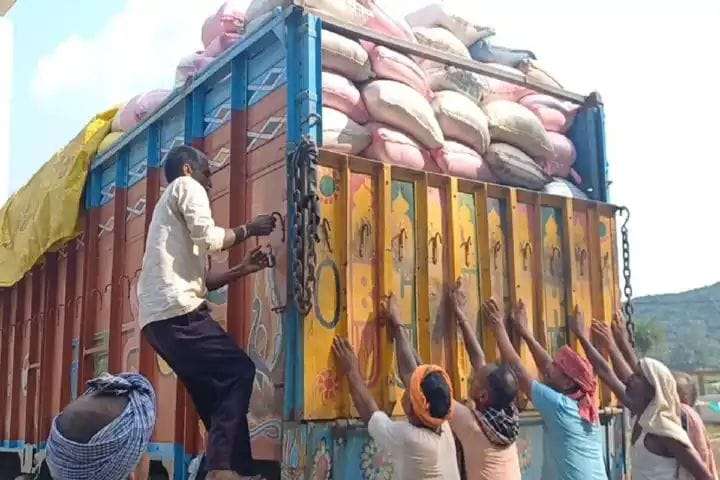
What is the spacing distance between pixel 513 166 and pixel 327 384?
1514 millimetres

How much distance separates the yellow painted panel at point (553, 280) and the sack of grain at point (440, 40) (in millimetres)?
927

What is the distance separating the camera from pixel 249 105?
139 inches

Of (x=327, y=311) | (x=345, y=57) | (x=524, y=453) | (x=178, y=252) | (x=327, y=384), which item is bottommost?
(x=524, y=453)

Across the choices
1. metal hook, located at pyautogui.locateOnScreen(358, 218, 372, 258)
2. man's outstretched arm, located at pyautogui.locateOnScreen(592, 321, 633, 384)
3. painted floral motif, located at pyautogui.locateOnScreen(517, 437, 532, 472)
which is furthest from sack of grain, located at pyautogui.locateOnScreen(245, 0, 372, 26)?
painted floral motif, located at pyautogui.locateOnScreen(517, 437, 532, 472)

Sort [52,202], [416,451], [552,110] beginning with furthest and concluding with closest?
[52,202], [552,110], [416,451]

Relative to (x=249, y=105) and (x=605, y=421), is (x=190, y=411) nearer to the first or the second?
(x=249, y=105)

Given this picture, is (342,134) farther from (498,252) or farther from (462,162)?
(498,252)

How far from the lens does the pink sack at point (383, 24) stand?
3.72 meters

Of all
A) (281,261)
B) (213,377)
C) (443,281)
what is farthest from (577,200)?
(213,377)

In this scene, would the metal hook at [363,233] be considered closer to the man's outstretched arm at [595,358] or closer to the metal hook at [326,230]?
the metal hook at [326,230]

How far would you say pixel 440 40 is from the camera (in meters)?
4.22

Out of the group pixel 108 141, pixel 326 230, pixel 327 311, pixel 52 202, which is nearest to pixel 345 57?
pixel 326 230

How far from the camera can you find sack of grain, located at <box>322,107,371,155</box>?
10.8 ft

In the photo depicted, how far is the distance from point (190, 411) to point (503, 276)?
1512 millimetres
